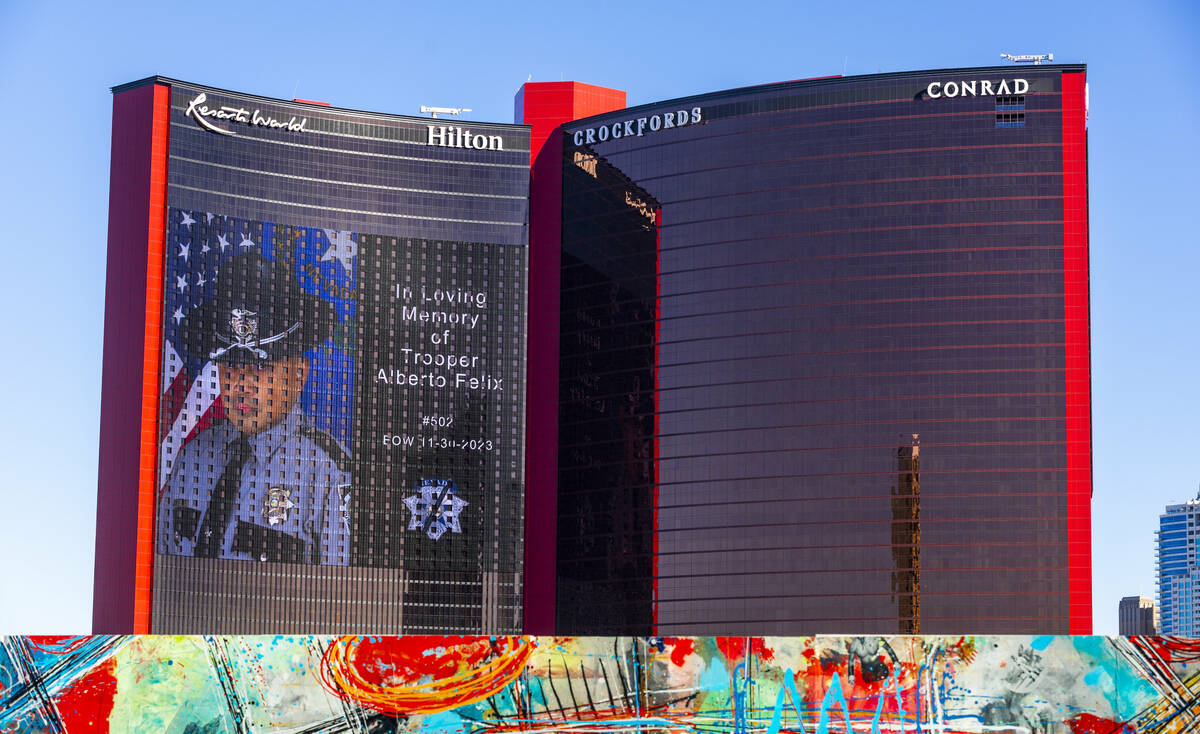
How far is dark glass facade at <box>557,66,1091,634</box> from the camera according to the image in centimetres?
16475

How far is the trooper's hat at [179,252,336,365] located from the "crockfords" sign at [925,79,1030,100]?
72673 millimetres

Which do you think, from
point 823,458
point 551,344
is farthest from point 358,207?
point 823,458

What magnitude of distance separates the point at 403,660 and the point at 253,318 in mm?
131652

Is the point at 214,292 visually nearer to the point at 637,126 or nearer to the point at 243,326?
the point at 243,326

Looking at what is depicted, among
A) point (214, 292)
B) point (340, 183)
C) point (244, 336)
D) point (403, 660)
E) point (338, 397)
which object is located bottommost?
point (403, 660)

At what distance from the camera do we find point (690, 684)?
43719 mm

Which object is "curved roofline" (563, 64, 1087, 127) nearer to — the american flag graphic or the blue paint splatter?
the american flag graphic

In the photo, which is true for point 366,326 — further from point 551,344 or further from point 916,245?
point 916,245

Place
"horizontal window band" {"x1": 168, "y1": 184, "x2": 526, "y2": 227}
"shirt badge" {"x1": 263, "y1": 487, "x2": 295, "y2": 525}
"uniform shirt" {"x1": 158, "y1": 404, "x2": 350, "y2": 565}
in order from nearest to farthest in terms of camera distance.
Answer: "uniform shirt" {"x1": 158, "y1": 404, "x2": 350, "y2": 565} → "shirt badge" {"x1": 263, "y1": 487, "x2": 295, "y2": 525} → "horizontal window band" {"x1": 168, "y1": 184, "x2": 526, "y2": 227}

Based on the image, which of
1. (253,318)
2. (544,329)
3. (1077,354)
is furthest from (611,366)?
Result: (1077,354)

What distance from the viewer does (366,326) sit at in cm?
17662

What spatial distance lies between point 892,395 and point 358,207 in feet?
206

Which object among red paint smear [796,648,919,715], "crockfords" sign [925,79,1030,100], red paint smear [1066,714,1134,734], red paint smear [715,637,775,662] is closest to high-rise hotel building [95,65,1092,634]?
"crockfords" sign [925,79,1030,100]

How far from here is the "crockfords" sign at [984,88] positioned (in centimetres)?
16900
